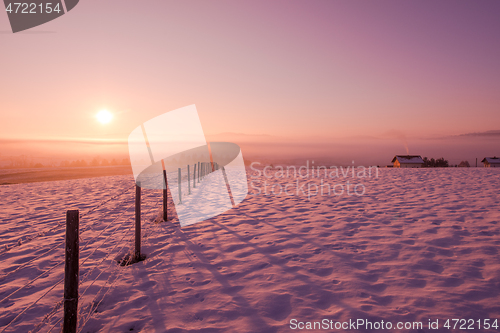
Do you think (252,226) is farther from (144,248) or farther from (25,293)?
(25,293)

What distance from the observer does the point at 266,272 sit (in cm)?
364

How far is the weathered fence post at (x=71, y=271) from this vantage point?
2.19 metres

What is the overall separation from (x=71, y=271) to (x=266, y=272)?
251cm

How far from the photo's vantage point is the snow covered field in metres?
2.67


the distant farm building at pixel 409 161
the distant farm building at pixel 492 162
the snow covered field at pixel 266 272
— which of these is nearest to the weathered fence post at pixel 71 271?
the snow covered field at pixel 266 272

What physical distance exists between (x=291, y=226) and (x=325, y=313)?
10.2ft

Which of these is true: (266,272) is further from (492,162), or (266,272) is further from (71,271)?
(492,162)

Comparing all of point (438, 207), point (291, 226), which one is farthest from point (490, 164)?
point (291, 226)

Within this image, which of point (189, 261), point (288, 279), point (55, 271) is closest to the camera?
point (288, 279)

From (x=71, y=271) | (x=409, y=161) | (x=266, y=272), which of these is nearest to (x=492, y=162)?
(x=409, y=161)

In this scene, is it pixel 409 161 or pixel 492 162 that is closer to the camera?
pixel 492 162

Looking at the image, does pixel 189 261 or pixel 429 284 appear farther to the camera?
pixel 189 261

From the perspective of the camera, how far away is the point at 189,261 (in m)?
4.09

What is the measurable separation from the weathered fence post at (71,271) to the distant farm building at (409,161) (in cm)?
5023
